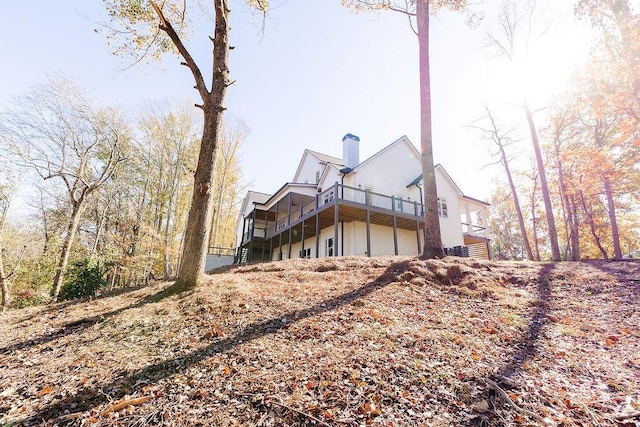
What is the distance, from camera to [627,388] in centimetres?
266

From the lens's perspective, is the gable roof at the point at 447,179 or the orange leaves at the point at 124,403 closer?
the orange leaves at the point at 124,403

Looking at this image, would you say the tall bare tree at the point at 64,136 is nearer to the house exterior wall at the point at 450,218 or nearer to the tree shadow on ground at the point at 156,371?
the tree shadow on ground at the point at 156,371

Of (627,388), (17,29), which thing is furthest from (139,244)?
(627,388)

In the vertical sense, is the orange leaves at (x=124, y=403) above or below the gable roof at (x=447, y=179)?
below

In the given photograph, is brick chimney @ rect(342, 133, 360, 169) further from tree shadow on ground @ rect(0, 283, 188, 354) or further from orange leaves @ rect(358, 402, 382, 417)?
orange leaves @ rect(358, 402, 382, 417)

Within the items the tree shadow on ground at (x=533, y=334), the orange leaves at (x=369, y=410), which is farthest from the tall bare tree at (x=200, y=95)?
the tree shadow on ground at (x=533, y=334)

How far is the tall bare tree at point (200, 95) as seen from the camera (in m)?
5.58

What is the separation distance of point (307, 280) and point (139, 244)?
1714cm

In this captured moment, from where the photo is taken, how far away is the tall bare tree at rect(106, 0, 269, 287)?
558cm

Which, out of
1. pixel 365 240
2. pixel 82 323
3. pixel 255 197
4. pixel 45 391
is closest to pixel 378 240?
pixel 365 240

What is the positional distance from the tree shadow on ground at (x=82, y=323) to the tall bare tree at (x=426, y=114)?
6657mm

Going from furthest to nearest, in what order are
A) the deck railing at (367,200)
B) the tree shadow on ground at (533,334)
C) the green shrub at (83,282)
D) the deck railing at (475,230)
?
the deck railing at (475,230) → the deck railing at (367,200) → the green shrub at (83,282) → the tree shadow on ground at (533,334)

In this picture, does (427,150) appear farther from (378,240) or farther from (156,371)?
(378,240)

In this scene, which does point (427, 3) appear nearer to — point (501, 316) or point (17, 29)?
point (501, 316)
